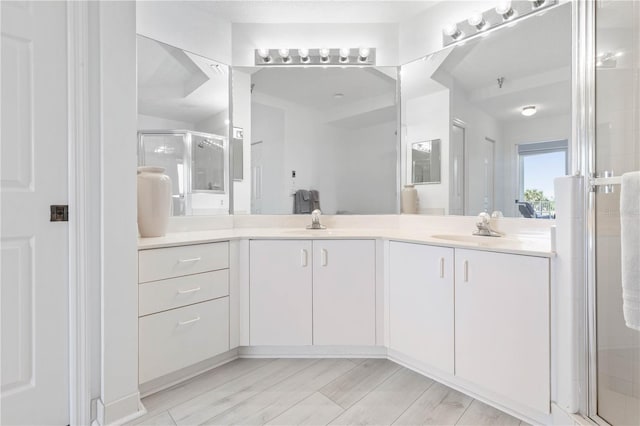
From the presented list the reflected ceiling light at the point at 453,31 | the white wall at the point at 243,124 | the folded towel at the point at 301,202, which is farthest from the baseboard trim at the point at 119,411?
the reflected ceiling light at the point at 453,31

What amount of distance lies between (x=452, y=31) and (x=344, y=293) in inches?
75.4

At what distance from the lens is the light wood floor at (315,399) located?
58.5 inches

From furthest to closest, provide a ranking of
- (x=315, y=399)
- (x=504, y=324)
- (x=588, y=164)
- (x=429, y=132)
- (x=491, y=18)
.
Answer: (x=429, y=132) < (x=491, y=18) < (x=315, y=399) < (x=504, y=324) < (x=588, y=164)

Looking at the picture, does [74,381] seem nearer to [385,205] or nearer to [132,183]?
[132,183]

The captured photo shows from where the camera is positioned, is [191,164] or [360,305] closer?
[360,305]

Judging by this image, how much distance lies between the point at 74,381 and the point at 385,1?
9.30 feet

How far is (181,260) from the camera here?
5.70 ft

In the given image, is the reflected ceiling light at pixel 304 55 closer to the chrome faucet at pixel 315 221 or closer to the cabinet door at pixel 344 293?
the chrome faucet at pixel 315 221

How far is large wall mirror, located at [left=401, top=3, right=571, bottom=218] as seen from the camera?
5.92 feet

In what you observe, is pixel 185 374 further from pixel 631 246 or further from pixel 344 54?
pixel 344 54

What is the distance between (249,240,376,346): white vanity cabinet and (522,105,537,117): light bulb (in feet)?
3.87

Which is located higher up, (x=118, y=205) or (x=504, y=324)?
(x=118, y=205)

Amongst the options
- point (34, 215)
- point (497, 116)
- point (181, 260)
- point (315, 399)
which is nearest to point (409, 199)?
point (497, 116)

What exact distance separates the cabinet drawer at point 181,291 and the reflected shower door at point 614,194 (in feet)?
5.96
